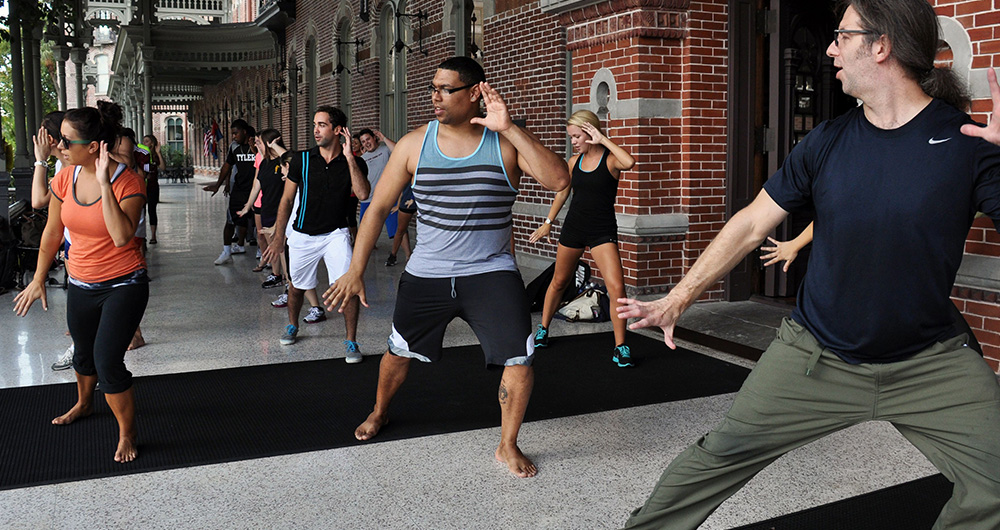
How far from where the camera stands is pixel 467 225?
4375mm

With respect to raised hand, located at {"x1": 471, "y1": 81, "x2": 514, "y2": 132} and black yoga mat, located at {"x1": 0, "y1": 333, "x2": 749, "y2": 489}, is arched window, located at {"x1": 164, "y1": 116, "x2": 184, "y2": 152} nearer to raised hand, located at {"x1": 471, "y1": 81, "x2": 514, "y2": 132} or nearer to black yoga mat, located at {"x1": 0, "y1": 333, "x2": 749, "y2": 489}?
black yoga mat, located at {"x1": 0, "y1": 333, "x2": 749, "y2": 489}

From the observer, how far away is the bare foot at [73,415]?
518 centimetres

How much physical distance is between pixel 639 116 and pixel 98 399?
5.41 m

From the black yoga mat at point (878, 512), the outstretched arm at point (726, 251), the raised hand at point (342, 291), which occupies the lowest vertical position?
the black yoga mat at point (878, 512)

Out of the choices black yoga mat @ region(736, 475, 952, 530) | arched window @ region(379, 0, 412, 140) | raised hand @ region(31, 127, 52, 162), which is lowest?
black yoga mat @ region(736, 475, 952, 530)

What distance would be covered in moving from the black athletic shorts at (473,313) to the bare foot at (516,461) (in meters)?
0.44

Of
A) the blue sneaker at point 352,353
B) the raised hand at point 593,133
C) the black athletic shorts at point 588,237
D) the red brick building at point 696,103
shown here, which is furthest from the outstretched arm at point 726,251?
the red brick building at point 696,103

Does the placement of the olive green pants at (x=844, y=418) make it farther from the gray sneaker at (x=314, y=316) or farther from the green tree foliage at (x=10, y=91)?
the green tree foliage at (x=10, y=91)

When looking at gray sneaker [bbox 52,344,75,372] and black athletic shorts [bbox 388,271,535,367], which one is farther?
gray sneaker [bbox 52,344,75,372]

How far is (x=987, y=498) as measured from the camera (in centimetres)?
248

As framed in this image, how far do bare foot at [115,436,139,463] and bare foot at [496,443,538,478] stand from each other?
1855 mm

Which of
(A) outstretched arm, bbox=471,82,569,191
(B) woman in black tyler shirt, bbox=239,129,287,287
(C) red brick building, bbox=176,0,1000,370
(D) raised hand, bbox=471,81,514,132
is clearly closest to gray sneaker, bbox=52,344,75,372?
(B) woman in black tyler shirt, bbox=239,129,287,287

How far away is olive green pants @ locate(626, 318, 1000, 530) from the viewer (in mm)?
2512

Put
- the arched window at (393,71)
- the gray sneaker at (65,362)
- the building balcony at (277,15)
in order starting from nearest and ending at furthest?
1. the gray sneaker at (65,362)
2. the arched window at (393,71)
3. the building balcony at (277,15)
